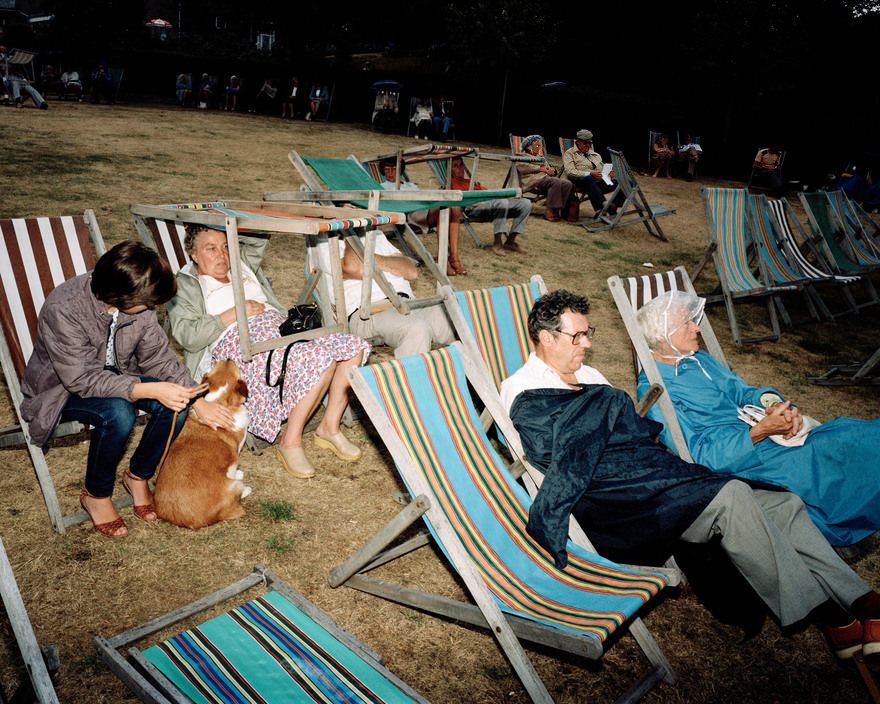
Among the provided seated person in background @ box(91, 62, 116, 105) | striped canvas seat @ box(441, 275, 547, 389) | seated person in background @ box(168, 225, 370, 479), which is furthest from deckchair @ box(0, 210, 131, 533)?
seated person in background @ box(91, 62, 116, 105)

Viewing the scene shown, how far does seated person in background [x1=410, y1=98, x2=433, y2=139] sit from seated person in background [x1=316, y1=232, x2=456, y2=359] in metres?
15.0

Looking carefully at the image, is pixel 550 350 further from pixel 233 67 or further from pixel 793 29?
pixel 233 67

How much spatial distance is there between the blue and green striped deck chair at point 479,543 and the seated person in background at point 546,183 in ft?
24.7

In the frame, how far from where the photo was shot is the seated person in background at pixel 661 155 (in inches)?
617

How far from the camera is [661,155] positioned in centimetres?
1571

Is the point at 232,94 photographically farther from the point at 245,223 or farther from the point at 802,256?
the point at 245,223

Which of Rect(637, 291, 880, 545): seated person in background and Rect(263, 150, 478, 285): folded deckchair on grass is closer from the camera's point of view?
Rect(637, 291, 880, 545): seated person in background

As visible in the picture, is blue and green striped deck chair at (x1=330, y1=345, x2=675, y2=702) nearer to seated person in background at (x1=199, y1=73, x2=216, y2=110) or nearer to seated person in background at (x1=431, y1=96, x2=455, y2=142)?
seated person in background at (x1=431, y1=96, x2=455, y2=142)

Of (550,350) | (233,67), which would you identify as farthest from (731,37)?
(550,350)

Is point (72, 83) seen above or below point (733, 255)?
above

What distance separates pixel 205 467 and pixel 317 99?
19435 mm

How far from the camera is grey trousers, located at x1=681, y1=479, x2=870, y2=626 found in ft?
7.41

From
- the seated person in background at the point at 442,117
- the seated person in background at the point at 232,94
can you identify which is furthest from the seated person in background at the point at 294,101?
the seated person in background at the point at 442,117

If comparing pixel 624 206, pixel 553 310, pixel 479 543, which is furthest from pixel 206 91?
pixel 479 543
